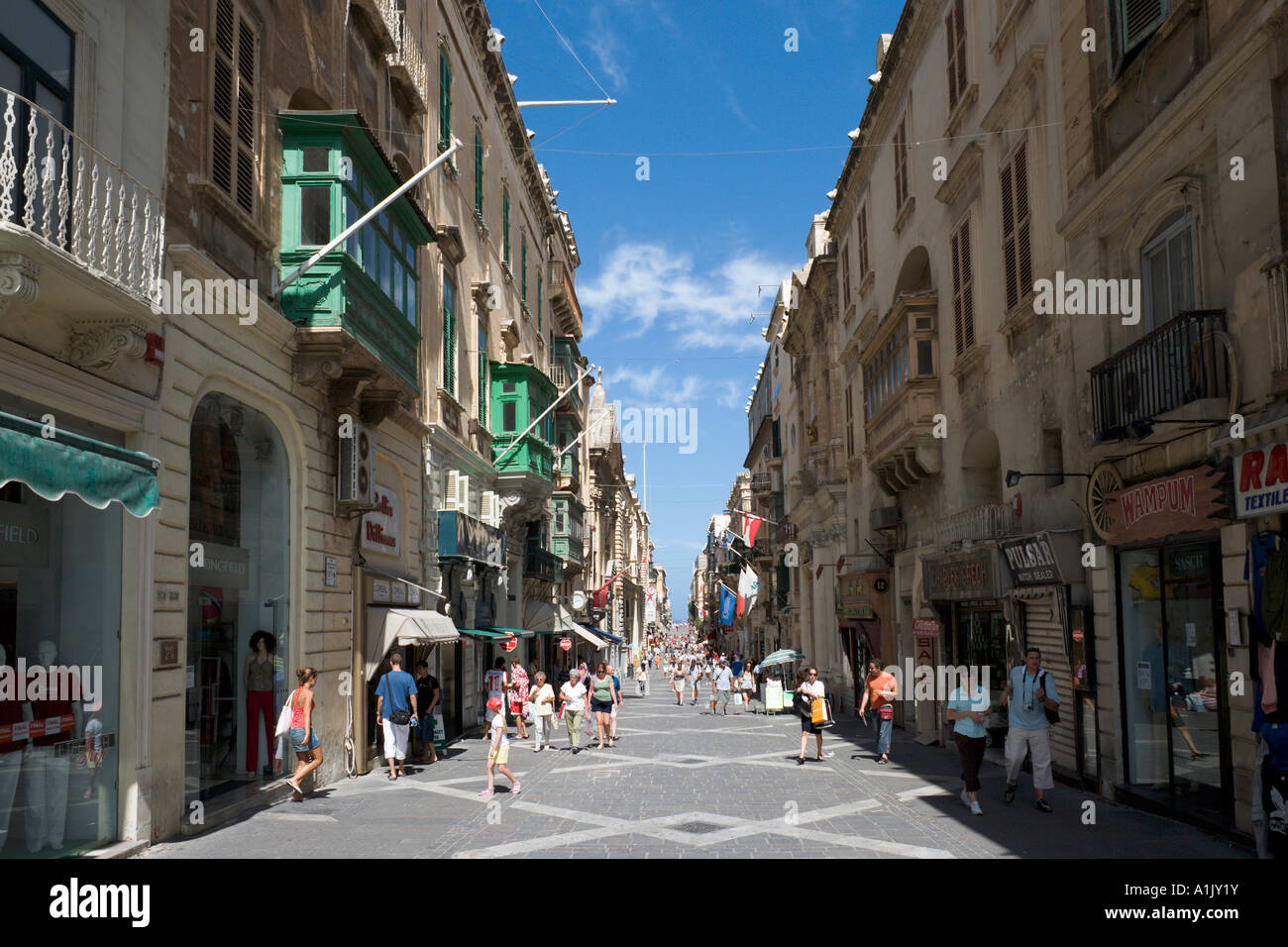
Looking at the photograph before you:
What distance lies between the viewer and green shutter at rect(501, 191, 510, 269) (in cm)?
3128

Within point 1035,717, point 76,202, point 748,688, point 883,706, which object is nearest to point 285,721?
point 76,202

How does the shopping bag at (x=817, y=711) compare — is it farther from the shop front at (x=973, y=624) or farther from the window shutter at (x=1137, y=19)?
the window shutter at (x=1137, y=19)

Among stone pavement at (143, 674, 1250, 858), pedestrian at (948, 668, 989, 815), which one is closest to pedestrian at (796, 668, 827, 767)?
stone pavement at (143, 674, 1250, 858)

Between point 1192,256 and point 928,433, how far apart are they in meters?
10.2

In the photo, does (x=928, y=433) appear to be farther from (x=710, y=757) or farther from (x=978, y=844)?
(x=978, y=844)

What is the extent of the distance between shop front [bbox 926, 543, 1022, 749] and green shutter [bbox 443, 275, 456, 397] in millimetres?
11091

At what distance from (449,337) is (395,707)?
10190 mm

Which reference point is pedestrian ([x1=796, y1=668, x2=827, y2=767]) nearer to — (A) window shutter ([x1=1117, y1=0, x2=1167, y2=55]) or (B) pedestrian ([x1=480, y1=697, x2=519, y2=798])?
(B) pedestrian ([x1=480, y1=697, x2=519, y2=798])

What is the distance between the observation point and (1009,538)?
16.2 meters

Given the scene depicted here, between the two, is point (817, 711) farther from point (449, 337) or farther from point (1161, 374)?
point (449, 337)

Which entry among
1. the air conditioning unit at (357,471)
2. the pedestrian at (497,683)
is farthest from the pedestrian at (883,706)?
the air conditioning unit at (357,471)

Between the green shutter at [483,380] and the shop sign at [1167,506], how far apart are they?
58.5 ft

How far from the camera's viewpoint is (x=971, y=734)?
12.7m
